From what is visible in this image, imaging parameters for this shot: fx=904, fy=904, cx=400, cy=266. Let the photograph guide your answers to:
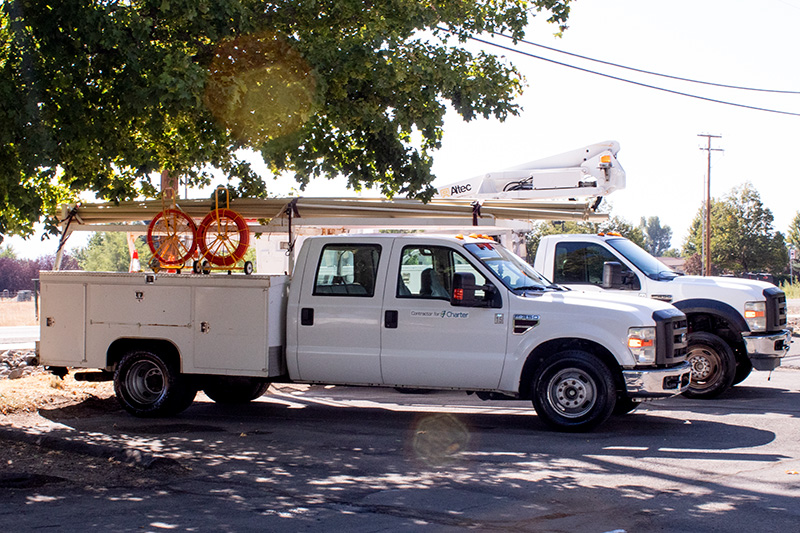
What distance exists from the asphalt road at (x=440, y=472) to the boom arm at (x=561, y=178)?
4.85 meters

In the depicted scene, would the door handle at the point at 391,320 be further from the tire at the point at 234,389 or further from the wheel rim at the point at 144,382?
the wheel rim at the point at 144,382

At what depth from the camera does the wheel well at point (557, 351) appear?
31.1ft

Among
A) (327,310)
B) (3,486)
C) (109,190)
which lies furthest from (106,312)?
(3,486)

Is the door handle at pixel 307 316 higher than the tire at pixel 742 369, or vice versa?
the door handle at pixel 307 316

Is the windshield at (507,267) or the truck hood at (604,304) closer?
the truck hood at (604,304)

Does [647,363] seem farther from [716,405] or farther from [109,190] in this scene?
[109,190]

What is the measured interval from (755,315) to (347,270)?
560 cm

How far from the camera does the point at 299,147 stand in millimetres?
10500

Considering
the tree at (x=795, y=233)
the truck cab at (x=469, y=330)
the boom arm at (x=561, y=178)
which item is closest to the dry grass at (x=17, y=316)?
the boom arm at (x=561, y=178)

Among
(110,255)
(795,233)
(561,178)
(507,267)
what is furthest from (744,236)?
(507,267)

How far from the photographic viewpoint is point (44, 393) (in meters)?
12.2

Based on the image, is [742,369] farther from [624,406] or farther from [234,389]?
[234,389]

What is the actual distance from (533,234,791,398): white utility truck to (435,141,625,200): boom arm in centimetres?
278

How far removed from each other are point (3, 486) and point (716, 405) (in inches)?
330
